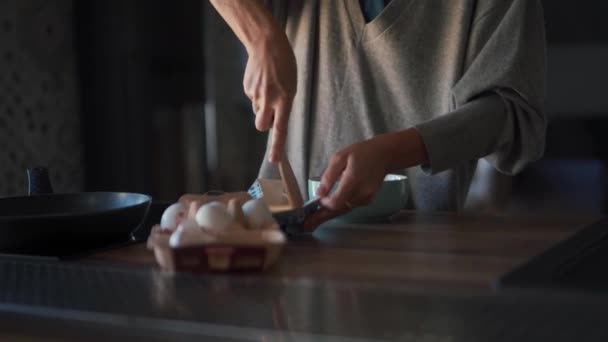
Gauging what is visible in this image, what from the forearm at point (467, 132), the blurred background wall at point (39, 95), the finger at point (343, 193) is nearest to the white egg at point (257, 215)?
the finger at point (343, 193)

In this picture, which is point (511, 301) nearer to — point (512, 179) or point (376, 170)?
point (376, 170)

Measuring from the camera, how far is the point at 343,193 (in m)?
1.01

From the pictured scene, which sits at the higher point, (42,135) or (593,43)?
(593,43)

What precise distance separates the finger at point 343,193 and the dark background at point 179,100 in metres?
2.09

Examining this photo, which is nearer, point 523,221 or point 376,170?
point 376,170

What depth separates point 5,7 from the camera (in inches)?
108

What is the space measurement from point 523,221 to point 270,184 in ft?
1.28

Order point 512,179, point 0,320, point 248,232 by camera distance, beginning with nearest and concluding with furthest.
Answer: point 248,232 → point 0,320 → point 512,179

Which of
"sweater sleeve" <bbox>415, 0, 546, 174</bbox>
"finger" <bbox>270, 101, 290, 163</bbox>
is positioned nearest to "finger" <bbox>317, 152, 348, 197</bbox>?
"finger" <bbox>270, 101, 290, 163</bbox>

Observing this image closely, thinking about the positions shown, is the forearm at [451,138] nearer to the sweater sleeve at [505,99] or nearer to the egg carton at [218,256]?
the sweater sleeve at [505,99]

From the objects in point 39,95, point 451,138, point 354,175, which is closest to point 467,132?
point 451,138

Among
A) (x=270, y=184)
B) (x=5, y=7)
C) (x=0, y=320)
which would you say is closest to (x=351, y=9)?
(x=270, y=184)

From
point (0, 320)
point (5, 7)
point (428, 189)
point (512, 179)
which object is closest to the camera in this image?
point (0, 320)

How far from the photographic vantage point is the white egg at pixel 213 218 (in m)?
0.80
